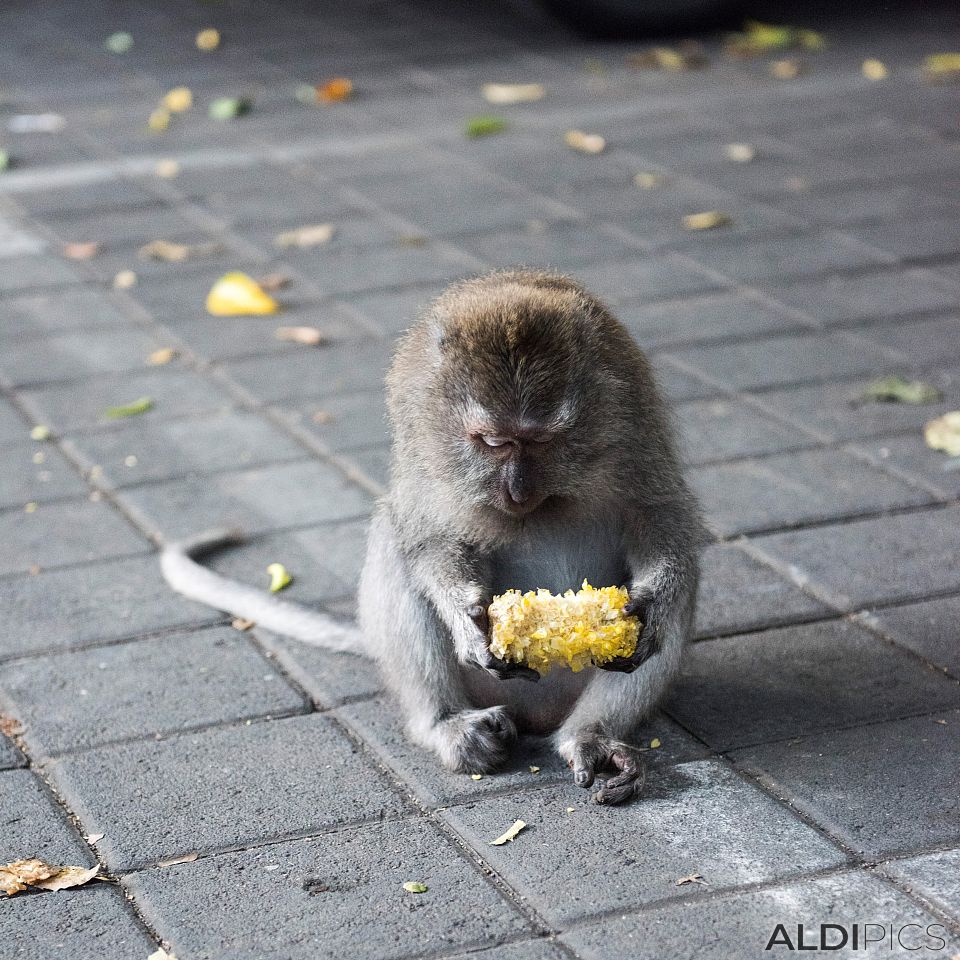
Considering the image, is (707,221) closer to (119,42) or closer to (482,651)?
(482,651)

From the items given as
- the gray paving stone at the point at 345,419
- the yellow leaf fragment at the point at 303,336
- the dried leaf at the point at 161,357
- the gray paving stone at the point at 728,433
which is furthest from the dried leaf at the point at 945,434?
the dried leaf at the point at 161,357

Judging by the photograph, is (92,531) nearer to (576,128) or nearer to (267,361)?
(267,361)

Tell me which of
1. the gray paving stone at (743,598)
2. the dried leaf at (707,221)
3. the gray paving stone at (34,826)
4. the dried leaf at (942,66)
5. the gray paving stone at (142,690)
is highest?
the dried leaf at (942,66)

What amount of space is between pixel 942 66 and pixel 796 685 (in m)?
7.88

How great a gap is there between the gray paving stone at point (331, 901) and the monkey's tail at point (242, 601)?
925mm

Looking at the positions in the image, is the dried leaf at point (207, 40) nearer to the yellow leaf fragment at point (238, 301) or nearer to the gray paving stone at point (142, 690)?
the yellow leaf fragment at point (238, 301)

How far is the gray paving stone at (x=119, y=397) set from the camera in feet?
21.1

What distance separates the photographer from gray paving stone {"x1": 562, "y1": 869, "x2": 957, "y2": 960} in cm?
326

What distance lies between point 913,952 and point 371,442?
3363mm

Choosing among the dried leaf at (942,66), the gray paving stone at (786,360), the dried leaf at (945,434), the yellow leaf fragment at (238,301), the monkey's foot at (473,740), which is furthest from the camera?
the dried leaf at (942,66)

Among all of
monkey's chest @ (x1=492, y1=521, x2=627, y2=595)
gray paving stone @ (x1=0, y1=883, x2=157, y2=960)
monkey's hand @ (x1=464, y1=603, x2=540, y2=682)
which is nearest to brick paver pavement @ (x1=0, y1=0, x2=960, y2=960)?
gray paving stone @ (x1=0, y1=883, x2=157, y2=960)

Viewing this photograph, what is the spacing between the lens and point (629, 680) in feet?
13.2

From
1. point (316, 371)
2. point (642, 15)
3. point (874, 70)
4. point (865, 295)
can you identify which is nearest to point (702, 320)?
point (865, 295)

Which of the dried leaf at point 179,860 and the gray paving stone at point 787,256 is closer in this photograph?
the dried leaf at point 179,860
